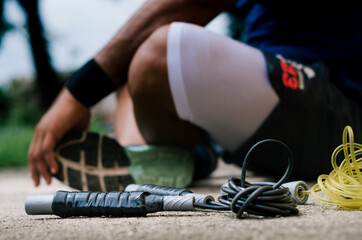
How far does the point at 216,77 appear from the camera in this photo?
98cm

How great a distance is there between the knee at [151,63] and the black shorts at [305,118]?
283 millimetres

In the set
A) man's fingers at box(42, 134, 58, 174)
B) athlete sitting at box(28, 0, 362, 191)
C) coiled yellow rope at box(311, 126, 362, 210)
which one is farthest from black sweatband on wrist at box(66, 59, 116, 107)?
coiled yellow rope at box(311, 126, 362, 210)

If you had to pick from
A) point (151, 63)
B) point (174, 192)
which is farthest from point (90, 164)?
point (174, 192)

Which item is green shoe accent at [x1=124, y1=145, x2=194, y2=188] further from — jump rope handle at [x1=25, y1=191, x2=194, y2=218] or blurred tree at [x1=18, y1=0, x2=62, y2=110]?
blurred tree at [x1=18, y1=0, x2=62, y2=110]

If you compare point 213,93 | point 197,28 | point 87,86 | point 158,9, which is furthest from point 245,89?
point 87,86

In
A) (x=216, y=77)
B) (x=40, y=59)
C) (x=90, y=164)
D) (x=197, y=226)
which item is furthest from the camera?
(x=40, y=59)

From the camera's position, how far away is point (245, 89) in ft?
3.24

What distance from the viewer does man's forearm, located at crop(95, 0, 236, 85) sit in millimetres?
1045

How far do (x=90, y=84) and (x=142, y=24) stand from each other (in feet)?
0.73

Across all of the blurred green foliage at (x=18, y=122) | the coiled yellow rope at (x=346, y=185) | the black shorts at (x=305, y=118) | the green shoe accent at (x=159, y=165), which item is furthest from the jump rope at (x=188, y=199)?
the blurred green foliage at (x=18, y=122)

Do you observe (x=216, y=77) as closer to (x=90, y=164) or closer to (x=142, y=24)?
(x=142, y=24)

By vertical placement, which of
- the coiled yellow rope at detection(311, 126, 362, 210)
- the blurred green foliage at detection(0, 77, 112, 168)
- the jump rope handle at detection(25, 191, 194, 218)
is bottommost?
the blurred green foliage at detection(0, 77, 112, 168)

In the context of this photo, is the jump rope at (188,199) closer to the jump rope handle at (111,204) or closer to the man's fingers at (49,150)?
the jump rope handle at (111,204)

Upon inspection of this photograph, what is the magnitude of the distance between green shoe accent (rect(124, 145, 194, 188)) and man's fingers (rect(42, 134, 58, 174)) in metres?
0.21
